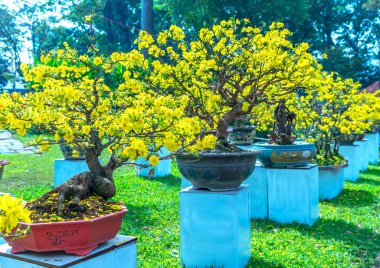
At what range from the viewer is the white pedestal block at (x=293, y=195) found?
A: 519cm

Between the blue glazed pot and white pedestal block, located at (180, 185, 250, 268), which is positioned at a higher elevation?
the blue glazed pot

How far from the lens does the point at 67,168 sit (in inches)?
267

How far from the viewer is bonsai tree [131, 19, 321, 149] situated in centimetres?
427

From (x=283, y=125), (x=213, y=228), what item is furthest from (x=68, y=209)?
(x=283, y=125)

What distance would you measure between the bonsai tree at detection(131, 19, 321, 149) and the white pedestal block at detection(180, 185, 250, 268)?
2.48 ft

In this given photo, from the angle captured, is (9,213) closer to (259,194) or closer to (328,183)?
(259,194)

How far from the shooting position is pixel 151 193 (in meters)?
6.94

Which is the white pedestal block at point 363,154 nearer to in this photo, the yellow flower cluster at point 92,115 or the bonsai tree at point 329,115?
the bonsai tree at point 329,115

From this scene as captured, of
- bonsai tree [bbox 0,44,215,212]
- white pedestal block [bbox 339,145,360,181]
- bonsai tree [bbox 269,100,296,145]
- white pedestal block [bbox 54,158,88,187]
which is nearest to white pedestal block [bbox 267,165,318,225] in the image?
bonsai tree [bbox 269,100,296,145]

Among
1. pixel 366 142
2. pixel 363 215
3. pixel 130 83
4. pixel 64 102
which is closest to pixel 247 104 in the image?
pixel 130 83

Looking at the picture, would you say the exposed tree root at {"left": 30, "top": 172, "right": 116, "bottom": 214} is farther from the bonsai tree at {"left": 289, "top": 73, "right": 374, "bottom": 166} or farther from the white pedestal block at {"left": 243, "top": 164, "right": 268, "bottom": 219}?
the bonsai tree at {"left": 289, "top": 73, "right": 374, "bottom": 166}

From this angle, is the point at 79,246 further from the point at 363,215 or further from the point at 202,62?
the point at 363,215

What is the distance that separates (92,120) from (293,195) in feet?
10.8

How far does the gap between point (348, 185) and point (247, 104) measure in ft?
15.8
